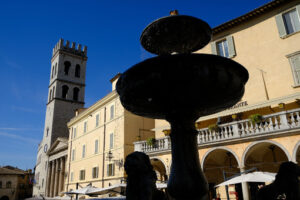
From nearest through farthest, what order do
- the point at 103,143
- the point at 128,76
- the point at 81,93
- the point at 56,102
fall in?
the point at 128,76 → the point at 103,143 → the point at 56,102 → the point at 81,93

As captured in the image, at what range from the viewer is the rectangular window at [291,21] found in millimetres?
14828

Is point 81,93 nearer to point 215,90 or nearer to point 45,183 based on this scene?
point 45,183

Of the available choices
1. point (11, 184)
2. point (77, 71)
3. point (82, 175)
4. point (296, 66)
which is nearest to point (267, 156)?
point (296, 66)

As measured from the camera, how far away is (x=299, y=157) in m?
14.1

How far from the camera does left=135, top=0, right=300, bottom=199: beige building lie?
12.9 m

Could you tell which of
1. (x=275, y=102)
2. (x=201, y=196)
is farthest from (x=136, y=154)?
(x=275, y=102)

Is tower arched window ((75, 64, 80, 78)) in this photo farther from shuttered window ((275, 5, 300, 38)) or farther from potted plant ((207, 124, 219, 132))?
shuttered window ((275, 5, 300, 38))

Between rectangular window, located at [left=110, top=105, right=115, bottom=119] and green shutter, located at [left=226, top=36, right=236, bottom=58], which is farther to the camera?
rectangular window, located at [left=110, top=105, right=115, bottom=119]

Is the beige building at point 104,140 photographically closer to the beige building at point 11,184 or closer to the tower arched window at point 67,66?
the tower arched window at point 67,66

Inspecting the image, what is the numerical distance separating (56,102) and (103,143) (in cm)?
2432

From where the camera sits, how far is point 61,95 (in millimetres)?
47188

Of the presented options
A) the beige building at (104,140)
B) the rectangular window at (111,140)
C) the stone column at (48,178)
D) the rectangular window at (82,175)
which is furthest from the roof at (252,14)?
the stone column at (48,178)

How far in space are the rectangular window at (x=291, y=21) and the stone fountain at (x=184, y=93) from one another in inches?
506

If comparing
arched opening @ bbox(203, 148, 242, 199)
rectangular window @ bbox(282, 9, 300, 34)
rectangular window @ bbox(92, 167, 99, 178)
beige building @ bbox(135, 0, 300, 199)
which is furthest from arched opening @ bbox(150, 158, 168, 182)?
rectangular window @ bbox(282, 9, 300, 34)
